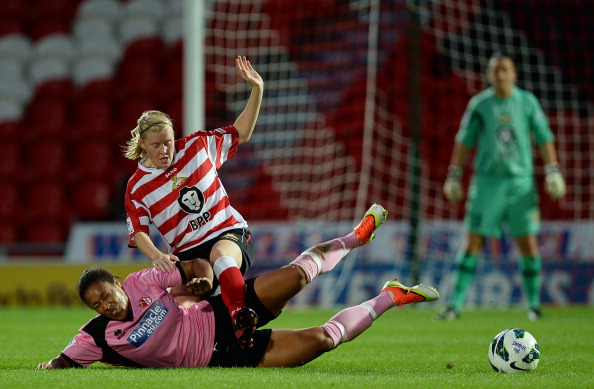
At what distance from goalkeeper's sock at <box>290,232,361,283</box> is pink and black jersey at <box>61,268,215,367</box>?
485 millimetres

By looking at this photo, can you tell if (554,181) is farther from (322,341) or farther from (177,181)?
(322,341)

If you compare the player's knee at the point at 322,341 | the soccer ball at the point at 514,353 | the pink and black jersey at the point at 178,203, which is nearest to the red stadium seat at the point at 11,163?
the pink and black jersey at the point at 178,203

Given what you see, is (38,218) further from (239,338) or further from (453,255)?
(239,338)

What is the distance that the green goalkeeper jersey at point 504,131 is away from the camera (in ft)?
24.5

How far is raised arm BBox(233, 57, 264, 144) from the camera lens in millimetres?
4902

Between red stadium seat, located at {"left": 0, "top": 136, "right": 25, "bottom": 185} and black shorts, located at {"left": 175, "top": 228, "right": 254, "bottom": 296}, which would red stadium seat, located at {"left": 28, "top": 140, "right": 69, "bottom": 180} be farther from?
black shorts, located at {"left": 175, "top": 228, "right": 254, "bottom": 296}

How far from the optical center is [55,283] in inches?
394

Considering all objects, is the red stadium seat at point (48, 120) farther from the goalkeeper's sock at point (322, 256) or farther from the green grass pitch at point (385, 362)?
the goalkeeper's sock at point (322, 256)

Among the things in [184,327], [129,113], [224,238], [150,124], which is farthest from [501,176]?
[129,113]

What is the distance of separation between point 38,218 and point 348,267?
4.47 m

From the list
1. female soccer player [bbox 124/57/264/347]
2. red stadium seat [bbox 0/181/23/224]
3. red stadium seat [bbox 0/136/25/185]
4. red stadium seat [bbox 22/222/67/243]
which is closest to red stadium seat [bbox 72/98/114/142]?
red stadium seat [bbox 0/136/25/185]

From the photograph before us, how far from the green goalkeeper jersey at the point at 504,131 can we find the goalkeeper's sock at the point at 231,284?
363 cm

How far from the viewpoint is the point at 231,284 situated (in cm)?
427

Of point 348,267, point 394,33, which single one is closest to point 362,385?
point 348,267
